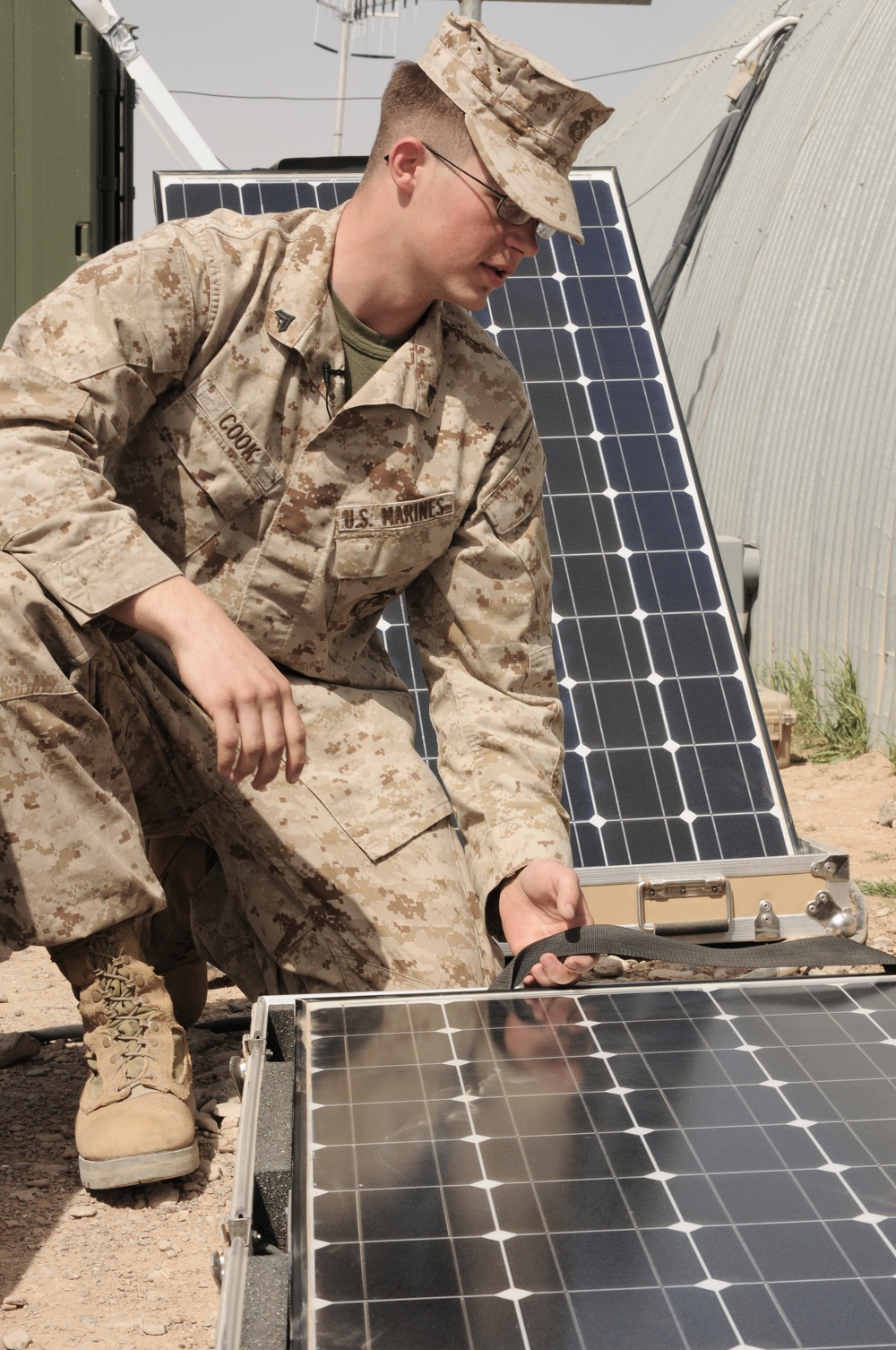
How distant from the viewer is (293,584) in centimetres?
353

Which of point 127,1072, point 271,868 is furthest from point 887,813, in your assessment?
point 127,1072

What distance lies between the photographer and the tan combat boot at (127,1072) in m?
2.84

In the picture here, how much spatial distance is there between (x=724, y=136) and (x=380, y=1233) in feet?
41.3

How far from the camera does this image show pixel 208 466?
343 centimetres

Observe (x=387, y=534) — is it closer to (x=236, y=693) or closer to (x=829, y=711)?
(x=236, y=693)

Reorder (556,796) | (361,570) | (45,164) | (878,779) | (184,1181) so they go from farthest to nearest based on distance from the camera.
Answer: (878,779) < (45,164) < (361,570) < (556,796) < (184,1181)

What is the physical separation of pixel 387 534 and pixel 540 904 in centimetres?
102

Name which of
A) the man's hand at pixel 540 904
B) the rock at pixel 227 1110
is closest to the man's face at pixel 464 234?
the man's hand at pixel 540 904

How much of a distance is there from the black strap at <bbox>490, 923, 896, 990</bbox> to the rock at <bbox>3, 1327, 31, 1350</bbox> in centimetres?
94

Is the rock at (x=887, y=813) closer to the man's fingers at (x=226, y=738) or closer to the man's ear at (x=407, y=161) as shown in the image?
the man's ear at (x=407, y=161)

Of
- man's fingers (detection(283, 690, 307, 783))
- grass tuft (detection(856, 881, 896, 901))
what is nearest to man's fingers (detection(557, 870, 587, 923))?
man's fingers (detection(283, 690, 307, 783))

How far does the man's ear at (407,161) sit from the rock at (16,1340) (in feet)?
7.93

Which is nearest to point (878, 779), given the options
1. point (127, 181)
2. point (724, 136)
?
point (127, 181)

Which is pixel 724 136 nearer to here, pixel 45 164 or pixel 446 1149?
pixel 45 164
